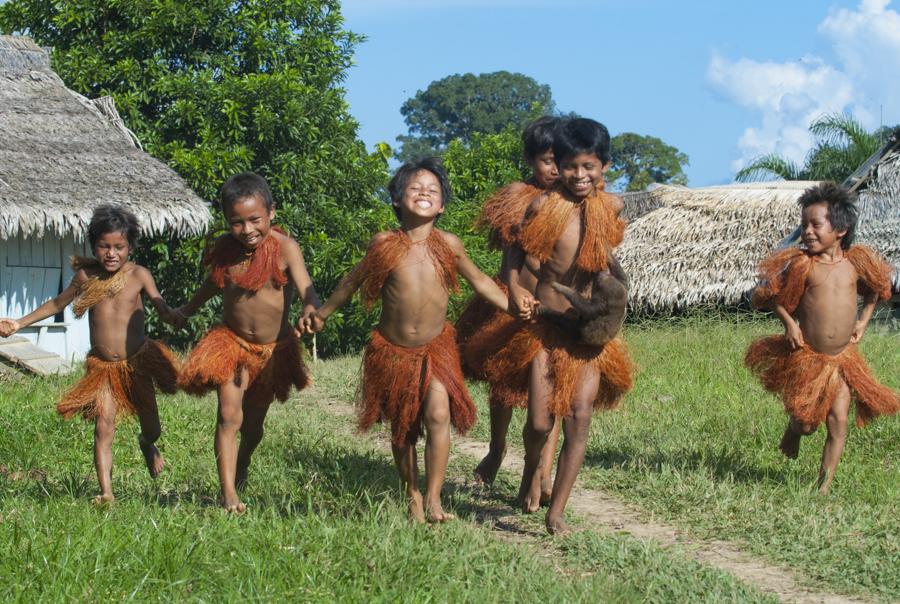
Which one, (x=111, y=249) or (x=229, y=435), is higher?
(x=111, y=249)

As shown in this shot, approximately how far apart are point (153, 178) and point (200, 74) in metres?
1.80

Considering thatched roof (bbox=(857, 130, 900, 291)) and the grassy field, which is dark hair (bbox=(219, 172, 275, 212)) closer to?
the grassy field

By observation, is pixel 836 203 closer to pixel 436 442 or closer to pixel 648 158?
pixel 436 442

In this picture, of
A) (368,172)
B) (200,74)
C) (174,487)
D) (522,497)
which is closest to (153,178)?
(200,74)

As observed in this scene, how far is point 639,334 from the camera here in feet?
43.1

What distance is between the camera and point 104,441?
17.8ft

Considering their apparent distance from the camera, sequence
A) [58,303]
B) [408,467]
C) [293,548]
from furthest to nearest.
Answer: [58,303] < [408,467] < [293,548]

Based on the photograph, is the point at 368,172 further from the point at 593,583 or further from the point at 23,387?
the point at 593,583

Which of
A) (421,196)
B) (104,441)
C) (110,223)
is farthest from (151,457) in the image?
(421,196)

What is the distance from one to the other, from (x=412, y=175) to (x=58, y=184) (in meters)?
7.13

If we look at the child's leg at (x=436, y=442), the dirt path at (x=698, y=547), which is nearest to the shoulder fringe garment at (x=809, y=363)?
the dirt path at (x=698, y=547)

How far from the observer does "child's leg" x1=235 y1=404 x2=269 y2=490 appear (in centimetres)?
548

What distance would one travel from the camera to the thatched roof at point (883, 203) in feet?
44.4

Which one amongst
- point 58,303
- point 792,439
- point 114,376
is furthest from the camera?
point 792,439
